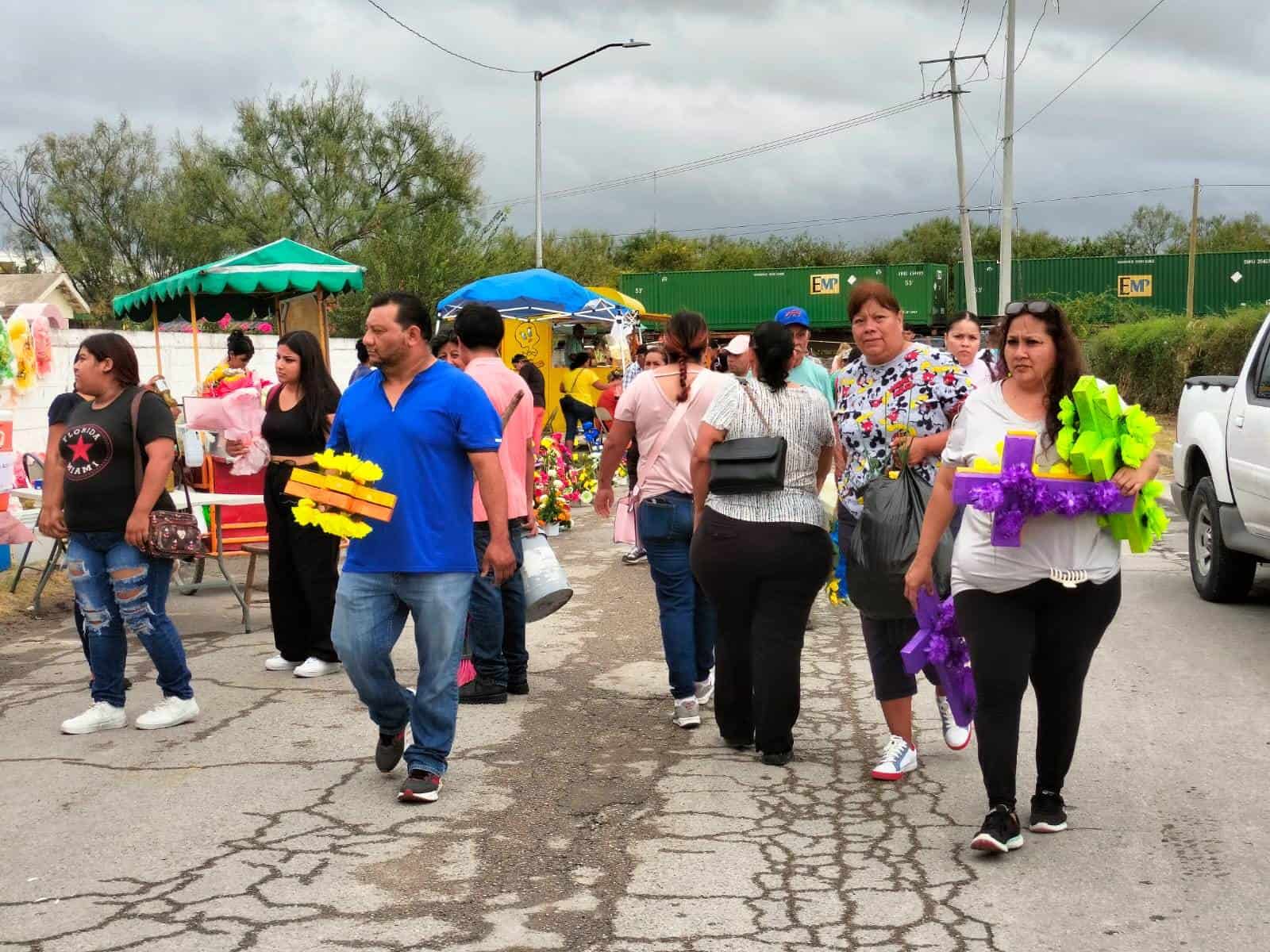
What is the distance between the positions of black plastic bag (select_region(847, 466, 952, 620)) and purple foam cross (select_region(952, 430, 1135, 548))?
0.78 meters

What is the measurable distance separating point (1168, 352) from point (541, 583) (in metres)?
30.0

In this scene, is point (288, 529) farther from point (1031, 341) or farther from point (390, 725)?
point (1031, 341)

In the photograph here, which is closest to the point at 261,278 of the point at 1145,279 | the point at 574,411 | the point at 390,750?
the point at 390,750

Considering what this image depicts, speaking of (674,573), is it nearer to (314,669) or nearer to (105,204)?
(314,669)

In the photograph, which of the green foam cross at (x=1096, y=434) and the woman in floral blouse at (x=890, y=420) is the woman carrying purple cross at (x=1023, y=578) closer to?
the green foam cross at (x=1096, y=434)

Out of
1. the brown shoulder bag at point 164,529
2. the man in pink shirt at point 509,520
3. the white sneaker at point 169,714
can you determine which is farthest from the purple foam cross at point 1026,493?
the white sneaker at point 169,714

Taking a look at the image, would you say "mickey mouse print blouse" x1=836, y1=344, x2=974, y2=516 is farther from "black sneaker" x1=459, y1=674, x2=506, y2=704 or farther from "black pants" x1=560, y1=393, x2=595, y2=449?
"black pants" x1=560, y1=393, x2=595, y2=449

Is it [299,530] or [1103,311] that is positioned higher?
[1103,311]

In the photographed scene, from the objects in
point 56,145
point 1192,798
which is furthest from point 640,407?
point 56,145

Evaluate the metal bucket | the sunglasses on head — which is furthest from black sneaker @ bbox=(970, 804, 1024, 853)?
the metal bucket

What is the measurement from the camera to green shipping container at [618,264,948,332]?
171 feet

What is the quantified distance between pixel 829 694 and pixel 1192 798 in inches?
89.1

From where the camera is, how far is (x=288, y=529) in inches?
305

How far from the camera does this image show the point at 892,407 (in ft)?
18.2
